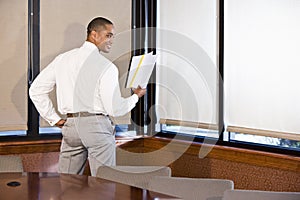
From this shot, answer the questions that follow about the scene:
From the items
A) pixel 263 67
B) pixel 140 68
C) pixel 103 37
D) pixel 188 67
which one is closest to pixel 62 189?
pixel 140 68

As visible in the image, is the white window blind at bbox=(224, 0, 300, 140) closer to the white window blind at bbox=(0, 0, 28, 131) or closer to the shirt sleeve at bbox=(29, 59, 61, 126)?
the shirt sleeve at bbox=(29, 59, 61, 126)

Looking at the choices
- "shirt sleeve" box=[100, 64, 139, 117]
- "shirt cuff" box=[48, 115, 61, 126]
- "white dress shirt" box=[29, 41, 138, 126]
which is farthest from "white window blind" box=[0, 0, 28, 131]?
"shirt sleeve" box=[100, 64, 139, 117]

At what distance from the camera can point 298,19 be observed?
3.54 m

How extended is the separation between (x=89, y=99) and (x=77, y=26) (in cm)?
99

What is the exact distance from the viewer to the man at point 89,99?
3.88m

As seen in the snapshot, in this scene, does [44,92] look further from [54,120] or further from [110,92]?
[110,92]

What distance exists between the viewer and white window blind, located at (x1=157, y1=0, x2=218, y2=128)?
4359 mm

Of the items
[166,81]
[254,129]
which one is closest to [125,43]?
[166,81]

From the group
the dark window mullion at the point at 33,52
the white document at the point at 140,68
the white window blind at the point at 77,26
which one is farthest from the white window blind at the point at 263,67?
the dark window mullion at the point at 33,52

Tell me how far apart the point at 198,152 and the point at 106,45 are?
121 centimetres

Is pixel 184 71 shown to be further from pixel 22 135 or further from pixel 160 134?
pixel 22 135

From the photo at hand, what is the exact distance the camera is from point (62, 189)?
2.69 m

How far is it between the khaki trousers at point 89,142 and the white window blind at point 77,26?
0.59 meters

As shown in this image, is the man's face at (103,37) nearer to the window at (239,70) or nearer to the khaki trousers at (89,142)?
the khaki trousers at (89,142)
